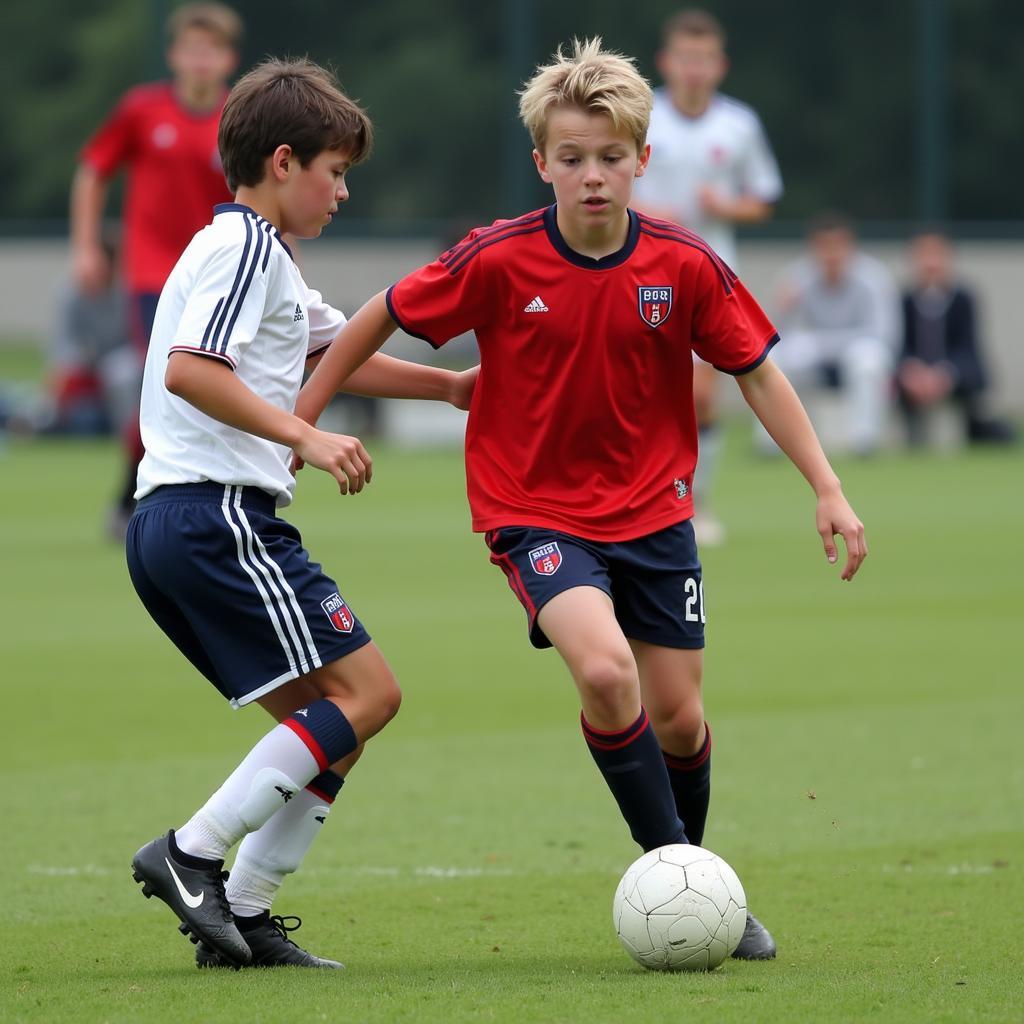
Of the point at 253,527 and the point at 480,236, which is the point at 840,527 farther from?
the point at 253,527

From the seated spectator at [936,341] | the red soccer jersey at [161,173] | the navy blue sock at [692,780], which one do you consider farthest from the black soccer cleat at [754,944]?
the seated spectator at [936,341]

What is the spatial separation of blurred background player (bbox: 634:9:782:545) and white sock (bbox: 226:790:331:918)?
7089 millimetres

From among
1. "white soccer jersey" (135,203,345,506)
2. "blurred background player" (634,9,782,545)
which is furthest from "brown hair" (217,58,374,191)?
"blurred background player" (634,9,782,545)

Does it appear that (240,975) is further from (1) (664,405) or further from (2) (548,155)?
(2) (548,155)

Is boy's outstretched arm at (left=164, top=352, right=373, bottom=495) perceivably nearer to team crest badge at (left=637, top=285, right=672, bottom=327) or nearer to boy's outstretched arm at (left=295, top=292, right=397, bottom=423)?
boy's outstretched arm at (left=295, top=292, right=397, bottom=423)

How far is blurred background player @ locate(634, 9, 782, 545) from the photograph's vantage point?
11.2m

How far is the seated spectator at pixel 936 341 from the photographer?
1894 centimetres

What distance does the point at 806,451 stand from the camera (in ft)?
14.5

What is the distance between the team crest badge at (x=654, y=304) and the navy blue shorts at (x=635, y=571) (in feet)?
1.52

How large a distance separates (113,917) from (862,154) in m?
20.5

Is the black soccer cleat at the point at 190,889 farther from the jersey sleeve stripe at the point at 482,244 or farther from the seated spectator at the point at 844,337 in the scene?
the seated spectator at the point at 844,337

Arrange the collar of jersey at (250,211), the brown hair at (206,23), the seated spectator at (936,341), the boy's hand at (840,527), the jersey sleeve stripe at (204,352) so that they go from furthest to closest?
the seated spectator at (936,341) < the brown hair at (206,23) < the boy's hand at (840,527) < the collar of jersey at (250,211) < the jersey sleeve stripe at (204,352)

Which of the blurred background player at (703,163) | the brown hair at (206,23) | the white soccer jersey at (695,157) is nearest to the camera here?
the brown hair at (206,23)

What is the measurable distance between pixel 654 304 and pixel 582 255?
20cm
